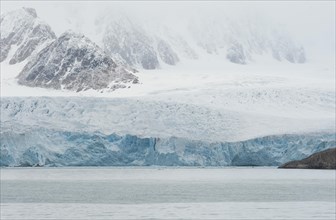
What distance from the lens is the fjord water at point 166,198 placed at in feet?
94.2

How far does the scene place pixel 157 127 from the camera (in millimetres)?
63062

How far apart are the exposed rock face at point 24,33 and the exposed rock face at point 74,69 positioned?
14.4ft

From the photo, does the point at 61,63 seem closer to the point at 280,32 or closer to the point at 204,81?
the point at 204,81

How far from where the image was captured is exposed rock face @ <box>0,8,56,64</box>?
365 feet

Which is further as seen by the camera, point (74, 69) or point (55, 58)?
point (74, 69)

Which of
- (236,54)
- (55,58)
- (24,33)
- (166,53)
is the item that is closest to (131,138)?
(55,58)

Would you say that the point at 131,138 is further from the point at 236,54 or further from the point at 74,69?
the point at 236,54

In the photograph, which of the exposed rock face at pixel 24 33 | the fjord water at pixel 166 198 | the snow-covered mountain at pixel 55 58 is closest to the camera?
the fjord water at pixel 166 198

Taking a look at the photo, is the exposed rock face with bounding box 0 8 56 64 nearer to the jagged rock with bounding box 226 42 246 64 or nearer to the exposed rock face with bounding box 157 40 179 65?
the exposed rock face with bounding box 157 40 179 65

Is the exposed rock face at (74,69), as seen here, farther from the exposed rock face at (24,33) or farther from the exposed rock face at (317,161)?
the exposed rock face at (317,161)

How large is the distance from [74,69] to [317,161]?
4483 centimetres

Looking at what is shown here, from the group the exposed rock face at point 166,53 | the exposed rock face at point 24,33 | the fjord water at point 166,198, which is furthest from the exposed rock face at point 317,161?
the exposed rock face at point 166,53

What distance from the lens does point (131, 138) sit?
199 feet

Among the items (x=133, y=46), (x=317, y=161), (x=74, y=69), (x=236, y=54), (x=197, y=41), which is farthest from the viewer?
(x=197, y=41)
